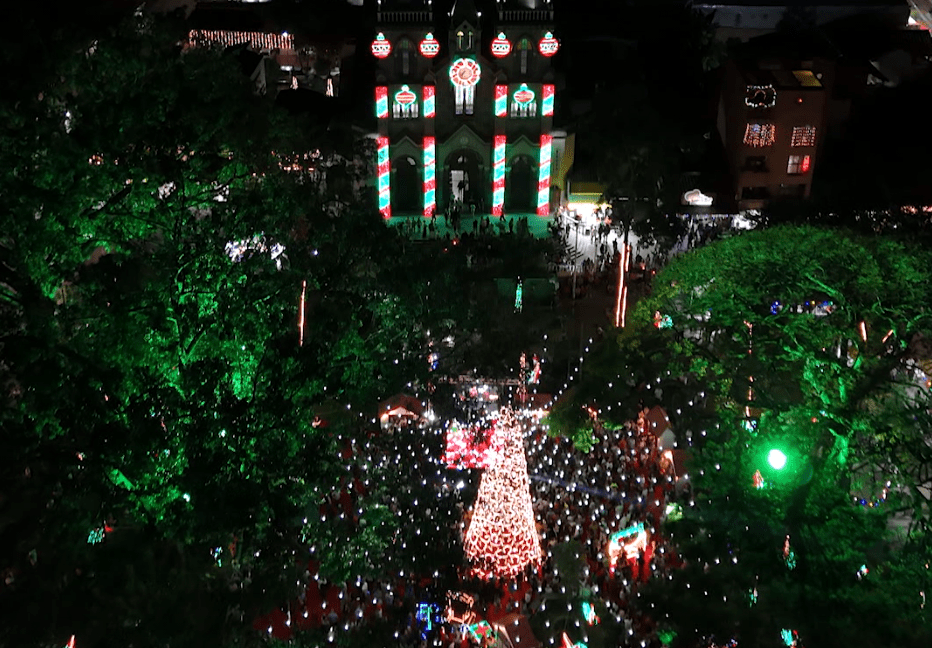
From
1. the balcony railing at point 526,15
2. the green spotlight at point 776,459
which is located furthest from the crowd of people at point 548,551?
the balcony railing at point 526,15

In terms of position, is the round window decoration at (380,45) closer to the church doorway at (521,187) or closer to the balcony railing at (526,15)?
the balcony railing at (526,15)

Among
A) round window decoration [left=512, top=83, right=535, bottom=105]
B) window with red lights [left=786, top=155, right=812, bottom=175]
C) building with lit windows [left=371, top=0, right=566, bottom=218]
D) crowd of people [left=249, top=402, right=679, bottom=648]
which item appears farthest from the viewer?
round window decoration [left=512, top=83, right=535, bottom=105]

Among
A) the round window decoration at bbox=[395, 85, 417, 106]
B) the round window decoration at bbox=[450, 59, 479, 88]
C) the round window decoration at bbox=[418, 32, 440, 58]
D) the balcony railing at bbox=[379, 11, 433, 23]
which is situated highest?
the balcony railing at bbox=[379, 11, 433, 23]

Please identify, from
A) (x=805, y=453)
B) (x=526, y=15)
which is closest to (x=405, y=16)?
(x=526, y=15)

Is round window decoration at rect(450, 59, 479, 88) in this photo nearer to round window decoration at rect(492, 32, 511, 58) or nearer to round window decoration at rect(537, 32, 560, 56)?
round window decoration at rect(492, 32, 511, 58)

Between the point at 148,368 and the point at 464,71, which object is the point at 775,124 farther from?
the point at 148,368

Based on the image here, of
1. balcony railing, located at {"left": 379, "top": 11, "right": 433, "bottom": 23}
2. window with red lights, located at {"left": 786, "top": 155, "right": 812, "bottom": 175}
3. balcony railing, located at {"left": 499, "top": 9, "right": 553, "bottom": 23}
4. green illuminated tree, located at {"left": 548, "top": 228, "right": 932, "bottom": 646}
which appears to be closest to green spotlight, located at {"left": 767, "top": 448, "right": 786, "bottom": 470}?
green illuminated tree, located at {"left": 548, "top": 228, "right": 932, "bottom": 646}

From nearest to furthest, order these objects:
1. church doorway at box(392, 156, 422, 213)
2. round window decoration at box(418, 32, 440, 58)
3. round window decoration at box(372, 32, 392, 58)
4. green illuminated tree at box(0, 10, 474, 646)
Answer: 1. green illuminated tree at box(0, 10, 474, 646)
2. round window decoration at box(372, 32, 392, 58)
3. round window decoration at box(418, 32, 440, 58)
4. church doorway at box(392, 156, 422, 213)
